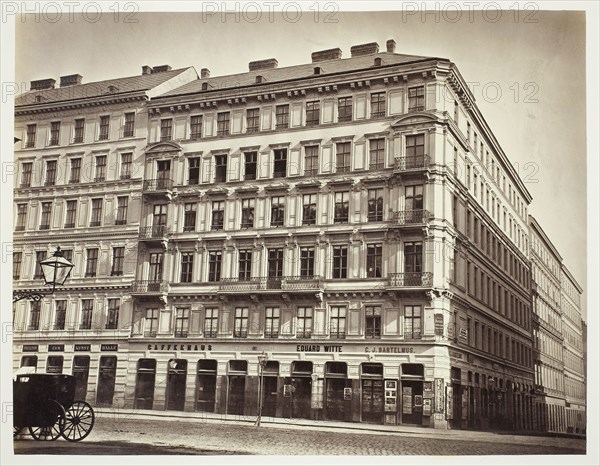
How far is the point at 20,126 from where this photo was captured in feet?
49.3

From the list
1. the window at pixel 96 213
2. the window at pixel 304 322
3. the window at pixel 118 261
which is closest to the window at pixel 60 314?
the window at pixel 118 261

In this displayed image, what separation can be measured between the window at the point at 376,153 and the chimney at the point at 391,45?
1888mm

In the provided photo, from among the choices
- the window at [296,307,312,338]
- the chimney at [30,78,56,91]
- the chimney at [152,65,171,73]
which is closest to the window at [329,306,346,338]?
the window at [296,307,312,338]

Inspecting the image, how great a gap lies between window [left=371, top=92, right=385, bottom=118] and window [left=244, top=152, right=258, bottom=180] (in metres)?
2.33

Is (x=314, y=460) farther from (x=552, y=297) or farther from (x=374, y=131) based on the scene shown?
(x=374, y=131)

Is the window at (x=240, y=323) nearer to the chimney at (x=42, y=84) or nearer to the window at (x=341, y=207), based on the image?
the window at (x=341, y=207)

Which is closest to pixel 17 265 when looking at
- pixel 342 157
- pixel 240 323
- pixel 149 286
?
pixel 149 286

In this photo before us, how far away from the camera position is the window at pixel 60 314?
1581cm

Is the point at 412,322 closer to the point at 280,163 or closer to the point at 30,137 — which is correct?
the point at 280,163

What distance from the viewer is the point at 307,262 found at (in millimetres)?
16516

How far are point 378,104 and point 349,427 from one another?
5748mm

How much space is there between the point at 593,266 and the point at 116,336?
8.41 metres

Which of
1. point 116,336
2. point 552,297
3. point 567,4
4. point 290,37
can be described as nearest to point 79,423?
point 116,336

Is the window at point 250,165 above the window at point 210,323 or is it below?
above
